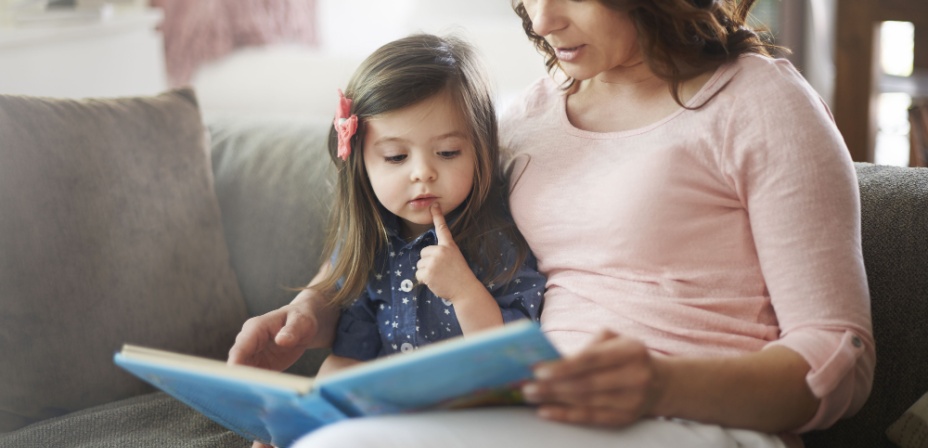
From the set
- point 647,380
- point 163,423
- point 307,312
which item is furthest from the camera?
point 163,423

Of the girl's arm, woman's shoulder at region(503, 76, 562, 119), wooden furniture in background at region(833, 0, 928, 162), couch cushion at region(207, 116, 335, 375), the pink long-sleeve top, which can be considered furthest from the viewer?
wooden furniture in background at region(833, 0, 928, 162)

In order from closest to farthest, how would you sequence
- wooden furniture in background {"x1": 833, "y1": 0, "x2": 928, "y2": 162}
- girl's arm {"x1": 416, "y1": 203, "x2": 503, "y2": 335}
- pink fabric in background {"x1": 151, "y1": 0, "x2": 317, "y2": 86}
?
girl's arm {"x1": 416, "y1": 203, "x2": 503, "y2": 335} < wooden furniture in background {"x1": 833, "y1": 0, "x2": 928, "y2": 162} < pink fabric in background {"x1": 151, "y1": 0, "x2": 317, "y2": 86}

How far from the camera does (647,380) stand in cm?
94

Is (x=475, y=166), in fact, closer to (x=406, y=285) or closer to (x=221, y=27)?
(x=406, y=285)

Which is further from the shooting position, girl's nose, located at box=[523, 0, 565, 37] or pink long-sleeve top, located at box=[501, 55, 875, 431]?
girl's nose, located at box=[523, 0, 565, 37]

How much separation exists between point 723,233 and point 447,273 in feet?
1.18

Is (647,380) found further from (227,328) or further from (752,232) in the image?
(227,328)

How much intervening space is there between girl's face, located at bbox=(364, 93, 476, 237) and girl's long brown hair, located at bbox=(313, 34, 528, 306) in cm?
1

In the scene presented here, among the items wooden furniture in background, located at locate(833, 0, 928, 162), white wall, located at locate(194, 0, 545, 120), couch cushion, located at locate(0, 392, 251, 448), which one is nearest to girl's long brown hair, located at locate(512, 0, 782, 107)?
couch cushion, located at locate(0, 392, 251, 448)

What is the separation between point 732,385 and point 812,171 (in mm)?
249

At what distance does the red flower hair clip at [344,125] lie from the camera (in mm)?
1320

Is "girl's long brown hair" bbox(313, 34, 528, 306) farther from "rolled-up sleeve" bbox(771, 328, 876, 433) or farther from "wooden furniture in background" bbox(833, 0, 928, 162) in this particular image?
"wooden furniture in background" bbox(833, 0, 928, 162)

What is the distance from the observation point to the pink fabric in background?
3.52 m

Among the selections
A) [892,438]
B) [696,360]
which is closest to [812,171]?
[696,360]
